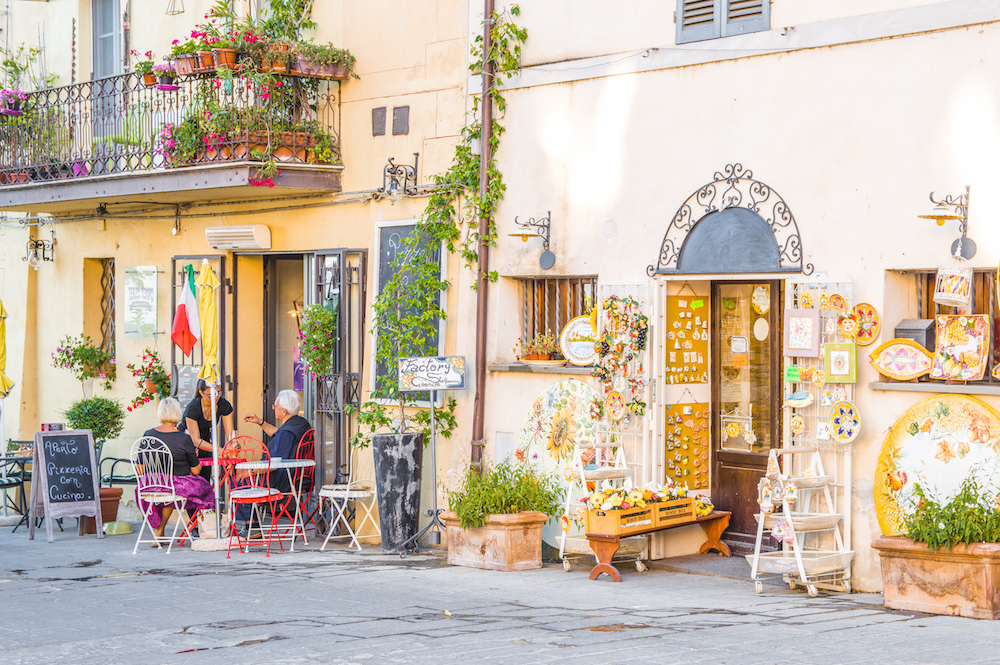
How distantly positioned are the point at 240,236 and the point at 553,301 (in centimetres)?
378

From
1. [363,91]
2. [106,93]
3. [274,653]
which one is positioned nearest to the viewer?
[274,653]

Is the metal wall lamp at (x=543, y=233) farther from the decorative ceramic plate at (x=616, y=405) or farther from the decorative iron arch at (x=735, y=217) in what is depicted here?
the decorative ceramic plate at (x=616, y=405)

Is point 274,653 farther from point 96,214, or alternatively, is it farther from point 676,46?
point 96,214

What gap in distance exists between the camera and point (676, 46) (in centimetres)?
1052

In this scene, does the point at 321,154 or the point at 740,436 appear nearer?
the point at 740,436

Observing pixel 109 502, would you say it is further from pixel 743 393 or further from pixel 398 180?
pixel 743 393

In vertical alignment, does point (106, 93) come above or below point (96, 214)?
above

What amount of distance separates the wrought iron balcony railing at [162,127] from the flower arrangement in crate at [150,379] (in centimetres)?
215

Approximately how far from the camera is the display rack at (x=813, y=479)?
365 inches

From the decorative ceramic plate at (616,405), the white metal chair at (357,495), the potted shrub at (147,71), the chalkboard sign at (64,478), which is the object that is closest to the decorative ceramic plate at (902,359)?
the decorative ceramic plate at (616,405)

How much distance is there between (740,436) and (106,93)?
8.28 m

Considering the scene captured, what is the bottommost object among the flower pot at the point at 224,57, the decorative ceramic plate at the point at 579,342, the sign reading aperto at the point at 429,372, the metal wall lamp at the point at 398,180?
the sign reading aperto at the point at 429,372

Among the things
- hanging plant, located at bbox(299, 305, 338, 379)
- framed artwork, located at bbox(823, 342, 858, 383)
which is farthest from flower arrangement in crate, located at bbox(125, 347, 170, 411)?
framed artwork, located at bbox(823, 342, 858, 383)

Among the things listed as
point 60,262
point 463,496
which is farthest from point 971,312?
point 60,262
